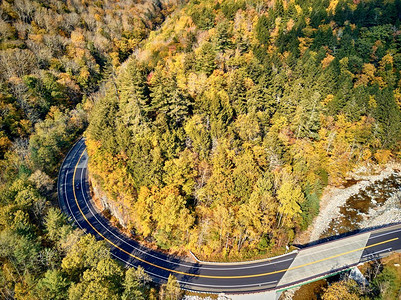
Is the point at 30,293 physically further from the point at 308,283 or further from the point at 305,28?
the point at 305,28

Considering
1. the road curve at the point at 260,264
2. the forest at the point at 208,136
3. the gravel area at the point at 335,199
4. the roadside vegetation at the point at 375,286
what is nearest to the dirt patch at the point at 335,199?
the gravel area at the point at 335,199

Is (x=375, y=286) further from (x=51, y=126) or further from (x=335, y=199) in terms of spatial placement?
(x=51, y=126)

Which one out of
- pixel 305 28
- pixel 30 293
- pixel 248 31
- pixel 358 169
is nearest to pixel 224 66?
pixel 248 31

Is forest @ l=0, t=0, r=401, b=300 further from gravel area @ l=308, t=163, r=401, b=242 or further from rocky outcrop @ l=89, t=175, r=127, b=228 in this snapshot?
gravel area @ l=308, t=163, r=401, b=242

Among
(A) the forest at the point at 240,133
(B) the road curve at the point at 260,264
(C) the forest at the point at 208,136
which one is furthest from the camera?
(A) the forest at the point at 240,133

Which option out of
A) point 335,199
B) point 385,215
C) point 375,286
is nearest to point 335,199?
point 335,199

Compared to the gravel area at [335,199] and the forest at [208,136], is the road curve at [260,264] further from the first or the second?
the gravel area at [335,199]

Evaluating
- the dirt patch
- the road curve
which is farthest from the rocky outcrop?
the dirt patch
